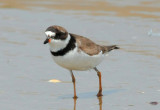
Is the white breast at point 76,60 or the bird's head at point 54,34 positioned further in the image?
the white breast at point 76,60

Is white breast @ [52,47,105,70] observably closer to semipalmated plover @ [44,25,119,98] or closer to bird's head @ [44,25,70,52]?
semipalmated plover @ [44,25,119,98]

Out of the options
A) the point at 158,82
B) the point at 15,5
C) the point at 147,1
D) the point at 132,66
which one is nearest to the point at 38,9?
the point at 15,5

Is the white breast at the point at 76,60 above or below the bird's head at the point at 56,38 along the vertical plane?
below

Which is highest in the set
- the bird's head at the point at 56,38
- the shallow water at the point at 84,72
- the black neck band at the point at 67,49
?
the bird's head at the point at 56,38

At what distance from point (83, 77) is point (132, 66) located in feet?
3.32

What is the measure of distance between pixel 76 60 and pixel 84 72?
62.6 inches

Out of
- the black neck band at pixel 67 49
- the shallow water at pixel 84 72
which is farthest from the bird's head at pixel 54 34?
the shallow water at pixel 84 72

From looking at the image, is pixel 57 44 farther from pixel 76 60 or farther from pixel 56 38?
pixel 76 60

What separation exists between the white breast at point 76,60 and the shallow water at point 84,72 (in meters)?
0.45

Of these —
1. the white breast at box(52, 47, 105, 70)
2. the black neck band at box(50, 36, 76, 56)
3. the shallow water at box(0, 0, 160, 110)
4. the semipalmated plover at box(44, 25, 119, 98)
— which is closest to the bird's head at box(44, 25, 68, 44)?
the semipalmated plover at box(44, 25, 119, 98)

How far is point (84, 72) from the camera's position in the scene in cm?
809

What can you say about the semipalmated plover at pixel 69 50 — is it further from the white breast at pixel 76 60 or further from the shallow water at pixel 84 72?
the shallow water at pixel 84 72

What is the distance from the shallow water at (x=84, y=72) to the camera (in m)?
6.60

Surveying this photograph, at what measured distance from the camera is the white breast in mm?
6410
